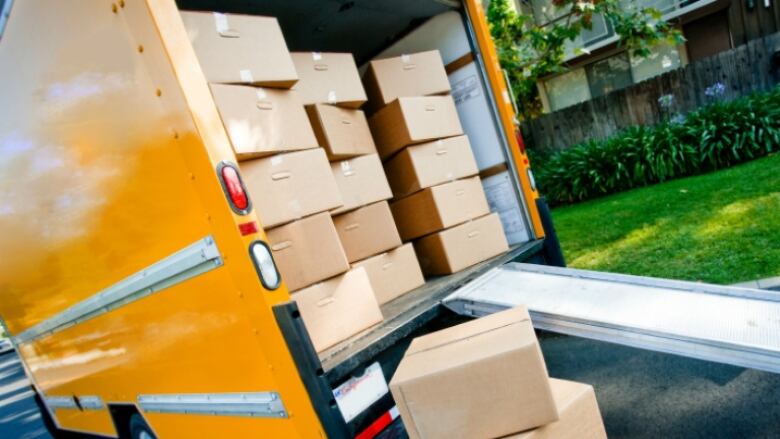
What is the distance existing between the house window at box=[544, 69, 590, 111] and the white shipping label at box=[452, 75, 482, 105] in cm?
1146

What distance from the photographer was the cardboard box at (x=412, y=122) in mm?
2930

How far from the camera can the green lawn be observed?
3559mm

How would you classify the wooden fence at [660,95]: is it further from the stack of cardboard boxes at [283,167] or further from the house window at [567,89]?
the stack of cardboard boxes at [283,167]

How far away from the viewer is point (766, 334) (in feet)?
5.46

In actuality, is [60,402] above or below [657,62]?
below

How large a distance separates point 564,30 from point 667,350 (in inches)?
214

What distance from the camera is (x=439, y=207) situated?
2.91 m

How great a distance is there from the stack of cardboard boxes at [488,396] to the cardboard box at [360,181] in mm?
1225


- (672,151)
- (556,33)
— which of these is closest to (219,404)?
(556,33)

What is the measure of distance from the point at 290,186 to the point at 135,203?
60 centimetres

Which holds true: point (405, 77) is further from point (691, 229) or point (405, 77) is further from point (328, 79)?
point (691, 229)

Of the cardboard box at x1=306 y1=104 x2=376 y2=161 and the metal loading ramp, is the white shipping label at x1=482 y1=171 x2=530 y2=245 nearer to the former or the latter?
the metal loading ramp

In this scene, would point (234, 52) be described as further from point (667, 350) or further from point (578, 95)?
point (578, 95)

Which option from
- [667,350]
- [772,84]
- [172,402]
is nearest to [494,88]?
[667,350]
